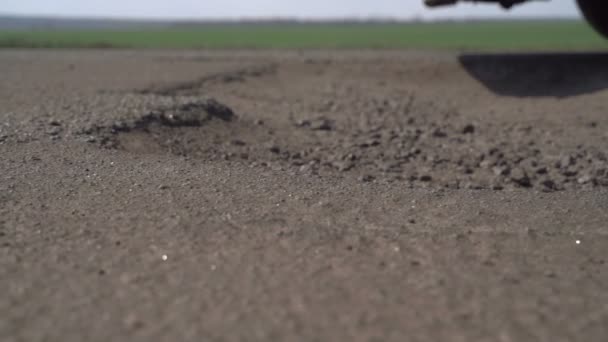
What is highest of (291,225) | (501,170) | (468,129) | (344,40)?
(291,225)

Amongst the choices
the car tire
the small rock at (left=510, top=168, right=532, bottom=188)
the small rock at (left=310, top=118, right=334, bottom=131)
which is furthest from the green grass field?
the small rock at (left=510, top=168, right=532, bottom=188)

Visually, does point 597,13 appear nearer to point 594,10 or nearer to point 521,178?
point 594,10

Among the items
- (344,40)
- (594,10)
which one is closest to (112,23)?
(344,40)

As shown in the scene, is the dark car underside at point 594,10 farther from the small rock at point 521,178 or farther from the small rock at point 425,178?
the small rock at point 425,178

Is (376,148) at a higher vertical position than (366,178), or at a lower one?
lower

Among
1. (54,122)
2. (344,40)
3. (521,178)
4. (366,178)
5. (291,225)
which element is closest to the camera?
(291,225)

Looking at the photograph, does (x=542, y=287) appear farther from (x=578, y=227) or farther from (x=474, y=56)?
(x=474, y=56)

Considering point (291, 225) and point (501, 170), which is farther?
point (501, 170)

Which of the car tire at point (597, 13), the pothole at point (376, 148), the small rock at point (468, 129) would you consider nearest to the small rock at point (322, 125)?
the pothole at point (376, 148)

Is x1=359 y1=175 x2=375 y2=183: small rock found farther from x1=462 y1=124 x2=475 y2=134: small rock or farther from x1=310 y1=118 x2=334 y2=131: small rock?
x1=462 y1=124 x2=475 y2=134: small rock
